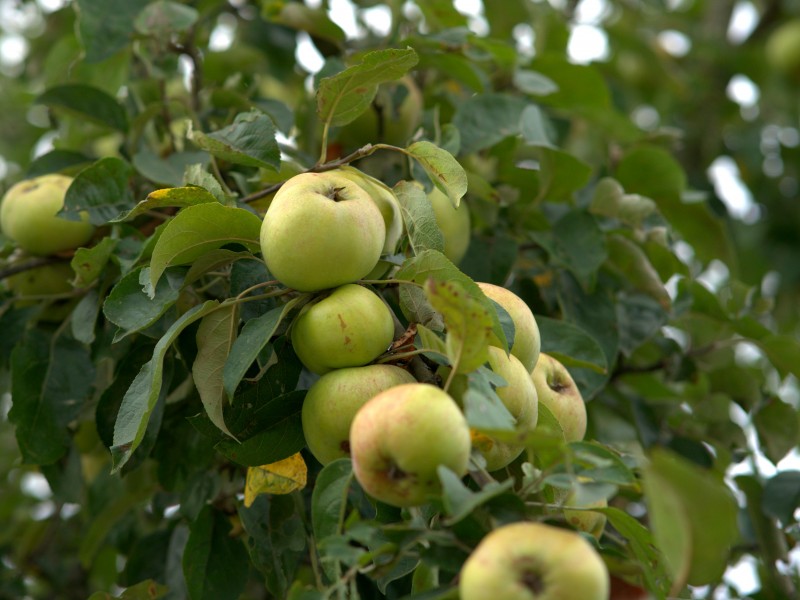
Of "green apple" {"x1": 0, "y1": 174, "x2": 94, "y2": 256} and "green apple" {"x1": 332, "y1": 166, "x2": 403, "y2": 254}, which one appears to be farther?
"green apple" {"x1": 0, "y1": 174, "x2": 94, "y2": 256}

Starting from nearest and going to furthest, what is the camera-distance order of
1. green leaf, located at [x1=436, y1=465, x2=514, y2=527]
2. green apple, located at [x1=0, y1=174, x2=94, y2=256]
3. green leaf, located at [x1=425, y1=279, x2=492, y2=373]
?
1. green leaf, located at [x1=436, y1=465, x2=514, y2=527]
2. green leaf, located at [x1=425, y1=279, x2=492, y2=373]
3. green apple, located at [x1=0, y1=174, x2=94, y2=256]

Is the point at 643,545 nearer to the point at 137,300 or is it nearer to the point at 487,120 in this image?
the point at 137,300

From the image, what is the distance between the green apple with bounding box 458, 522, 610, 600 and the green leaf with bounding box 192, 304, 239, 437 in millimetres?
430

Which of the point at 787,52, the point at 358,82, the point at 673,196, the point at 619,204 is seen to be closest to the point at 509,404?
the point at 358,82

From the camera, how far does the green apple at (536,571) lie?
0.73 meters

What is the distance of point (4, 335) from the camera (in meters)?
1.53

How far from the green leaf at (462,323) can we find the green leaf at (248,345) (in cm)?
22

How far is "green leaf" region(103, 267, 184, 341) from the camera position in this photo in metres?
1.12

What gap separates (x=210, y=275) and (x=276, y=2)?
696 millimetres

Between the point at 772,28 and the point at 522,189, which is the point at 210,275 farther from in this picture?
the point at 772,28

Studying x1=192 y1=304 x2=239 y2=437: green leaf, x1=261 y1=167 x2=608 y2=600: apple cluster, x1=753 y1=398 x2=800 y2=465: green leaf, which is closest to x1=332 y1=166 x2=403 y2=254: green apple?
x1=261 y1=167 x2=608 y2=600: apple cluster

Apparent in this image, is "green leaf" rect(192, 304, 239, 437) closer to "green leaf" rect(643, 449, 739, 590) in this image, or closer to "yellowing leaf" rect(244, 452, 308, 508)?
"yellowing leaf" rect(244, 452, 308, 508)

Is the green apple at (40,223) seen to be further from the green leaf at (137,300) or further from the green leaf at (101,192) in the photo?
the green leaf at (137,300)

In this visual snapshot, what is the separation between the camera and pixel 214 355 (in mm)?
1123
